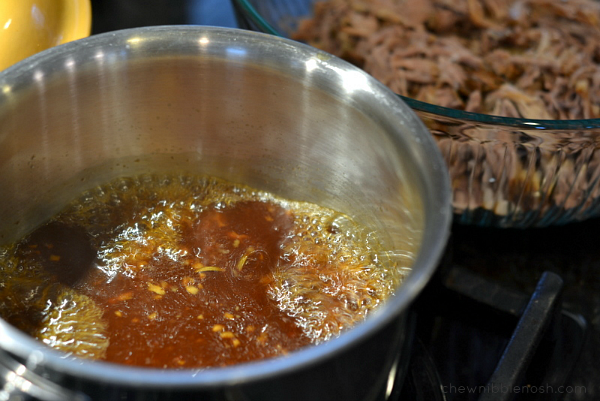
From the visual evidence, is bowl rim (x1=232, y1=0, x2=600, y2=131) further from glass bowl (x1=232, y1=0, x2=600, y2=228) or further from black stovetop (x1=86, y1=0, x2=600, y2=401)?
black stovetop (x1=86, y1=0, x2=600, y2=401)

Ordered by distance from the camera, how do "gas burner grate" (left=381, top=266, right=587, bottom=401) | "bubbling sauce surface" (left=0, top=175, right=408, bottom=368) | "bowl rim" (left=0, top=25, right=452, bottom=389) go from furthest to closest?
"gas burner grate" (left=381, top=266, right=587, bottom=401) → "bubbling sauce surface" (left=0, top=175, right=408, bottom=368) → "bowl rim" (left=0, top=25, right=452, bottom=389)

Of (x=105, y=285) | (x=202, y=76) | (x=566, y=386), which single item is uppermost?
(x=202, y=76)

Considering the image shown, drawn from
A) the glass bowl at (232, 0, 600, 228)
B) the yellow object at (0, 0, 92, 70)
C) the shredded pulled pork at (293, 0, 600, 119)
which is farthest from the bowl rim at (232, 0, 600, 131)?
the yellow object at (0, 0, 92, 70)

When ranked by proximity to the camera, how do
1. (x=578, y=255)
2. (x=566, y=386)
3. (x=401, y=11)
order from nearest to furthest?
(x=566, y=386) < (x=578, y=255) < (x=401, y=11)

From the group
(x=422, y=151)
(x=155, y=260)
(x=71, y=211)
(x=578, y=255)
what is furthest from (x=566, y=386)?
(x=71, y=211)

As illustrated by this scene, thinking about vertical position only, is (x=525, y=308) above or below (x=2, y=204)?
below

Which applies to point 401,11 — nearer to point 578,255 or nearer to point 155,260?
point 578,255
